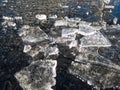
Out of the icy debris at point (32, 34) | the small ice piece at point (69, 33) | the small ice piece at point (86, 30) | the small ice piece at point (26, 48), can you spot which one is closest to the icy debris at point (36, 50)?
the small ice piece at point (26, 48)

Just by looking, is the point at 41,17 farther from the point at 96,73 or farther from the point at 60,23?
the point at 96,73

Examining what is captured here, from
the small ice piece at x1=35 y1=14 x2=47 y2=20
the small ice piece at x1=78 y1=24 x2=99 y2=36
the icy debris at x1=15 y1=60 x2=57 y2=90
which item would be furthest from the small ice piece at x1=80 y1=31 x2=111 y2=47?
the small ice piece at x1=35 y1=14 x2=47 y2=20

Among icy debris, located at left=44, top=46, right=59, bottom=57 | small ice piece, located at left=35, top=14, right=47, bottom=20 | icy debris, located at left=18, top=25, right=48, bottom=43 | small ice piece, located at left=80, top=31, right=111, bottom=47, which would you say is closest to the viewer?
icy debris, located at left=44, top=46, right=59, bottom=57

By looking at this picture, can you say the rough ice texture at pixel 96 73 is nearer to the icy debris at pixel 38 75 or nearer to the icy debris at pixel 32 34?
the icy debris at pixel 38 75

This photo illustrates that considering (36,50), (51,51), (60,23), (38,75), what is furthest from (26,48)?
(60,23)

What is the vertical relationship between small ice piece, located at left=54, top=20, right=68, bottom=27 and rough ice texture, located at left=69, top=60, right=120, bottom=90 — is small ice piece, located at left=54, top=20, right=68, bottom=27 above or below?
above

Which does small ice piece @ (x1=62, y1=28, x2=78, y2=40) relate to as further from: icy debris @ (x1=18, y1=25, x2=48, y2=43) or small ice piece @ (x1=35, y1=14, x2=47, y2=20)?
small ice piece @ (x1=35, y1=14, x2=47, y2=20)
